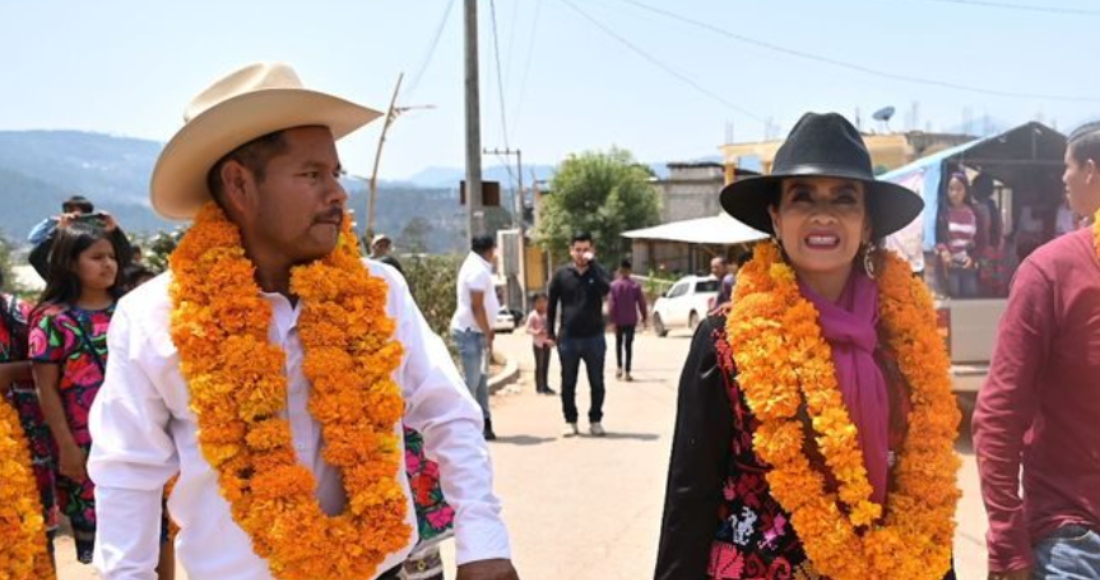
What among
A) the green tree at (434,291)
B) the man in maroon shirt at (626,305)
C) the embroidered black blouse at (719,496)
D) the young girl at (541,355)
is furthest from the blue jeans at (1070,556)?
the green tree at (434,291)

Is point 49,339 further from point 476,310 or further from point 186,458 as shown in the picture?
point 476,310

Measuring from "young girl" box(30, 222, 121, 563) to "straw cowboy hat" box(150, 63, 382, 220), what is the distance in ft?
6.89

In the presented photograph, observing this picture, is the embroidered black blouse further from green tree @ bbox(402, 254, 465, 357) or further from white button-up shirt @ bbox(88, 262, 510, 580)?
green tree @ bbox(402, 254, 465, 357)

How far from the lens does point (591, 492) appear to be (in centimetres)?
703

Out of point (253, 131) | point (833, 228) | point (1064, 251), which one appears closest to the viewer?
point (253, 131)

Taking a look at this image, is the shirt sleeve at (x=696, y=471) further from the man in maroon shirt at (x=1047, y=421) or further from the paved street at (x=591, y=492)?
the paved street at (x=591, y=492)

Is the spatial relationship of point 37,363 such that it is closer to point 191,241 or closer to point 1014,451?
point 191,241

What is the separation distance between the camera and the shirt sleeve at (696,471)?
2.38 metres

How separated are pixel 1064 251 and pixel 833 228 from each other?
2.46 feet

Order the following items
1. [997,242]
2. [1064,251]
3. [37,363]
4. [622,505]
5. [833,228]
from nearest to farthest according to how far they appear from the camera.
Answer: [833,228] → [1064,251] → [37,363] → [622,505] → [997,242]

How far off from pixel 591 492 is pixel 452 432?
4861 millimetres

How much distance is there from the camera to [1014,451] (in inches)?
104

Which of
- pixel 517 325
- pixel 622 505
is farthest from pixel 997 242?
pixel 517 325

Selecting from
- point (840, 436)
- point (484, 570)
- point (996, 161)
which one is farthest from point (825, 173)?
point (996, 161)
